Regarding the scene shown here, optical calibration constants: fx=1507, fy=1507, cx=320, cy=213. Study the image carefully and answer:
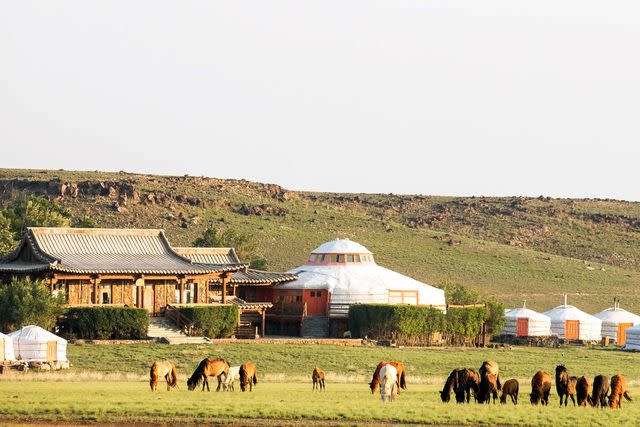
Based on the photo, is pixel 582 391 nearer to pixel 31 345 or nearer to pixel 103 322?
pixel 31 345

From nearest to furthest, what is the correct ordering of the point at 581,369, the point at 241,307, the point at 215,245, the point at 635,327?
the point at 581,369 < the point at 241,307 < the point at 635,327 < the point at 215,245

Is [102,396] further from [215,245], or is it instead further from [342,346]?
[215,245]

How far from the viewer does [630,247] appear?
138m

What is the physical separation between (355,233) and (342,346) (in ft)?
179

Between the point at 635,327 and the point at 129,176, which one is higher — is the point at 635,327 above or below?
below

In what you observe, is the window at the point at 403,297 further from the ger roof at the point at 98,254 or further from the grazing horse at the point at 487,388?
the grazing horse at the point at 487,388

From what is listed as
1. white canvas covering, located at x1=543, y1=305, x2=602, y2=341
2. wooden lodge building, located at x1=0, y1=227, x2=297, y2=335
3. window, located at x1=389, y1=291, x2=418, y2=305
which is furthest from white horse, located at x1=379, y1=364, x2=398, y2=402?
white canvas covering, located at x1=543, y1=305, x2=602, y2=341

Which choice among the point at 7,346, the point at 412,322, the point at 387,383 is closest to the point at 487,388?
the point at 387,383

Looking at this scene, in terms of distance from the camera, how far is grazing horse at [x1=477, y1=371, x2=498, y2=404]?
40906 mm

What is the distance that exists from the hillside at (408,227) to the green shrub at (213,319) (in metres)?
35.9

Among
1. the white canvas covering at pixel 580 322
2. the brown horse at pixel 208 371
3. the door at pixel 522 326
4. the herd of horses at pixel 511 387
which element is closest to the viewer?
the herd of horses at pixel 511 387

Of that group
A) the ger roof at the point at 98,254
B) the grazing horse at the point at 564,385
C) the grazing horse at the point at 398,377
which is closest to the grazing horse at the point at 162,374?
the grazing horse at the point at 398,377

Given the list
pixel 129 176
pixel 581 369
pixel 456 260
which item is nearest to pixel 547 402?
pixel 581 369

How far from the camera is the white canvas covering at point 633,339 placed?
257ft
